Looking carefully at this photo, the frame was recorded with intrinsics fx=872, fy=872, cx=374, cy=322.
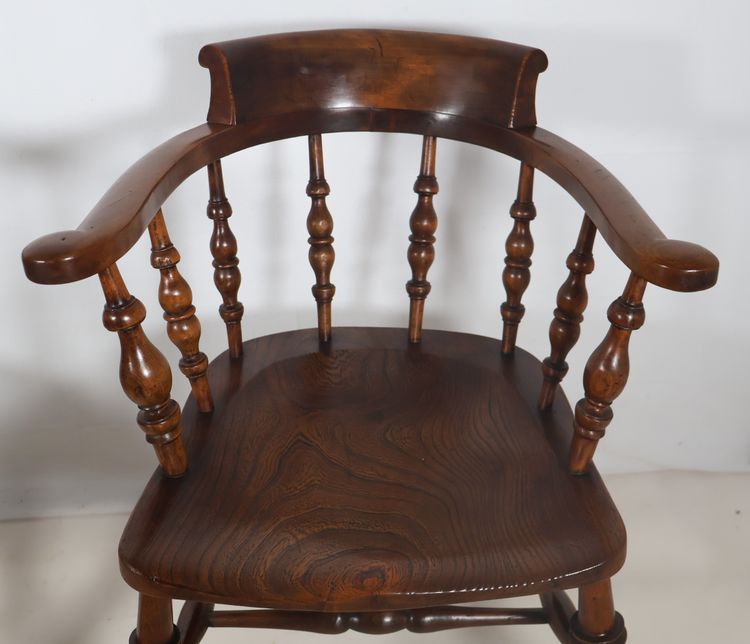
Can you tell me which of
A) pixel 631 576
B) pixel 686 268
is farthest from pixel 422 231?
pixel 631 576

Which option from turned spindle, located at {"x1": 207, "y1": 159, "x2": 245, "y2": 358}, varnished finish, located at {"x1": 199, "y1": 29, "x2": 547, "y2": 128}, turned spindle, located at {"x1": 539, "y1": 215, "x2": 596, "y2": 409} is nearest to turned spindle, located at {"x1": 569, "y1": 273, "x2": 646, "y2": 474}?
turned spindle, located at {"x1": 539, "y1": 215, "x2": 596, "y2": 409}

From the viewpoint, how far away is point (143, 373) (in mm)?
761

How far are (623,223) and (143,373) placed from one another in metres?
0.43

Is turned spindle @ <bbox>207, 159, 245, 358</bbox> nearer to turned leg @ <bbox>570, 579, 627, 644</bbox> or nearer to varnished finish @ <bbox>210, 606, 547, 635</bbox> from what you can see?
varnished finish @ <bbox>210, 606, 547, 635</bbox>

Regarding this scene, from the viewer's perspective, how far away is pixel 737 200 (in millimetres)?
1327

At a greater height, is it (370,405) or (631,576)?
(370,405)

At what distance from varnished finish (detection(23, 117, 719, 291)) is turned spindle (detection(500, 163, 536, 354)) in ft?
0.14

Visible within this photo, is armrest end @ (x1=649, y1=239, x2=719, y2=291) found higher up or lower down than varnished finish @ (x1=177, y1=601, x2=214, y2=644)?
higher up

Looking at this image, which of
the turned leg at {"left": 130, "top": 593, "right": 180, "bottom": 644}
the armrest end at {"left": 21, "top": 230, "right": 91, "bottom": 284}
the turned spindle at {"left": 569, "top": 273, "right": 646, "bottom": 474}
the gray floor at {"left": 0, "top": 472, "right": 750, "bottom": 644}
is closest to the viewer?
the armrest end at {"left": 21, "top": 230, "right": 91, "bottom": 284}

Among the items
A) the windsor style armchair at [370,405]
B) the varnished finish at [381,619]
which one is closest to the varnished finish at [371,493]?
the windsor style armchair at [370,405]

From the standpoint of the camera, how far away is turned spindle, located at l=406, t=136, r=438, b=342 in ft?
3.42

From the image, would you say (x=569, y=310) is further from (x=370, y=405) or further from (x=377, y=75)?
(x=377, y=75)

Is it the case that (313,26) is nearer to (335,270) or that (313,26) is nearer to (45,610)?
(335,270)

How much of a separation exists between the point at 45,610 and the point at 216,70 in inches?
33.5
